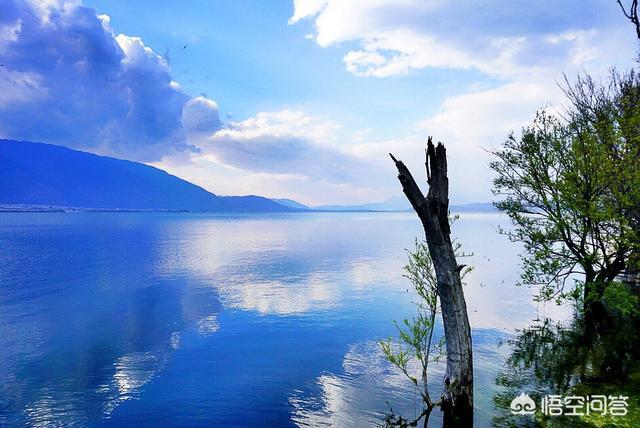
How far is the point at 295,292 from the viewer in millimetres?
48438

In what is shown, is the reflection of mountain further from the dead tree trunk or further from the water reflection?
the water reflection

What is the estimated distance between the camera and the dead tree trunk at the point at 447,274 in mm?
15734

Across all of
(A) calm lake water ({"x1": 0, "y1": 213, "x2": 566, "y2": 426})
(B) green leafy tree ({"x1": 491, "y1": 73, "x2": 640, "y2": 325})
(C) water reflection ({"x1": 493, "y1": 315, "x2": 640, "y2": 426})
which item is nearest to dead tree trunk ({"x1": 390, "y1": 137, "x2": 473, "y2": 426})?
(A) calm lake water ({"x1": 0, "y1": 213, "x2": 566, "y2": 426})

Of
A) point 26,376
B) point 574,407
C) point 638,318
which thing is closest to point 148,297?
point 26,376

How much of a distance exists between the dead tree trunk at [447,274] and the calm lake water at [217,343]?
217 cm

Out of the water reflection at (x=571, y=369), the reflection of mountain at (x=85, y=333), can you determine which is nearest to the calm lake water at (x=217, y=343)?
the reflection of mountain at (x=85, y=333)

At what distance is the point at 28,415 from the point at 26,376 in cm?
589

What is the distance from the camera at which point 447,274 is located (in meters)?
16.0

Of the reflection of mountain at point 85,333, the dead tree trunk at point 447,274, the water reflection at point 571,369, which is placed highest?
the dead tree trunk at point 447,274

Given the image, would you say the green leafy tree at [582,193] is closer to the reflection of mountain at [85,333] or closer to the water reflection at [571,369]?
the water reflection at [571,369]

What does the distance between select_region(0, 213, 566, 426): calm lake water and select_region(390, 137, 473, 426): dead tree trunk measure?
217 centimetres

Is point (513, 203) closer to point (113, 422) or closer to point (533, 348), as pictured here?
point (533, 348)

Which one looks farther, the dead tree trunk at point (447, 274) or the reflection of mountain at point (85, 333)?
the reflection of mountain at point (85, 333)

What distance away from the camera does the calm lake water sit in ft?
63.1
